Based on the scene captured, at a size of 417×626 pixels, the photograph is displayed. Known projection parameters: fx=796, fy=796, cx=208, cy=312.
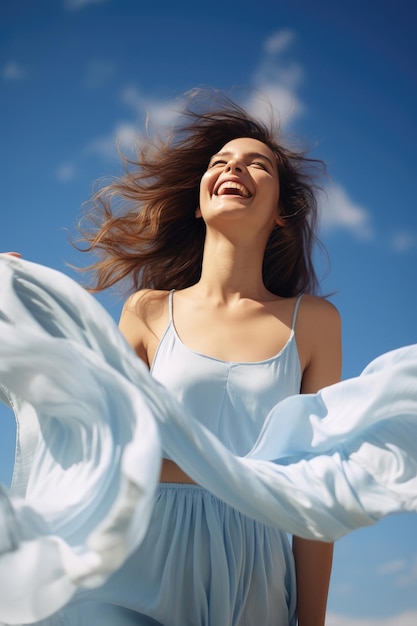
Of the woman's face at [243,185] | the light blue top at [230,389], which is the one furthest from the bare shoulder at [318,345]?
the woman's face at [243,185]

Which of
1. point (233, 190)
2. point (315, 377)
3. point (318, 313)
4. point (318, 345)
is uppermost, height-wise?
point (233, 190)

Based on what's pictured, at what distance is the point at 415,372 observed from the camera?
1931 mm

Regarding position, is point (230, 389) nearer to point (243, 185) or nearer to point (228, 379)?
point (228, 379)

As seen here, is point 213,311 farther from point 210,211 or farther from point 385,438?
point 385,438

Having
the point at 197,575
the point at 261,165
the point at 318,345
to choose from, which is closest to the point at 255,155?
the point at 261,165

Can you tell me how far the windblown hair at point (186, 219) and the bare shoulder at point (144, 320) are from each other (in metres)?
0.28

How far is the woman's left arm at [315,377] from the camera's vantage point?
2.22m

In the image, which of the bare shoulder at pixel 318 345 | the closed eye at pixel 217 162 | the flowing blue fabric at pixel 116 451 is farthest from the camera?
the closed eye at pixel 217 162

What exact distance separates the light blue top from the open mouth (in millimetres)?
593

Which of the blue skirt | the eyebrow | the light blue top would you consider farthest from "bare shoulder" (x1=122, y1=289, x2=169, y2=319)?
the blue skirt

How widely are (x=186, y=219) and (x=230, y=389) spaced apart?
0.95m

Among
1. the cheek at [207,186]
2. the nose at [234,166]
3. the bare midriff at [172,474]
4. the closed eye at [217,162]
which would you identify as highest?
the closed eye at [217,162]

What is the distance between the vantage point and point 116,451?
165 cm

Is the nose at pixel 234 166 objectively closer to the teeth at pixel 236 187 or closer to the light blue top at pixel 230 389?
the teeth at pixel 236 187
